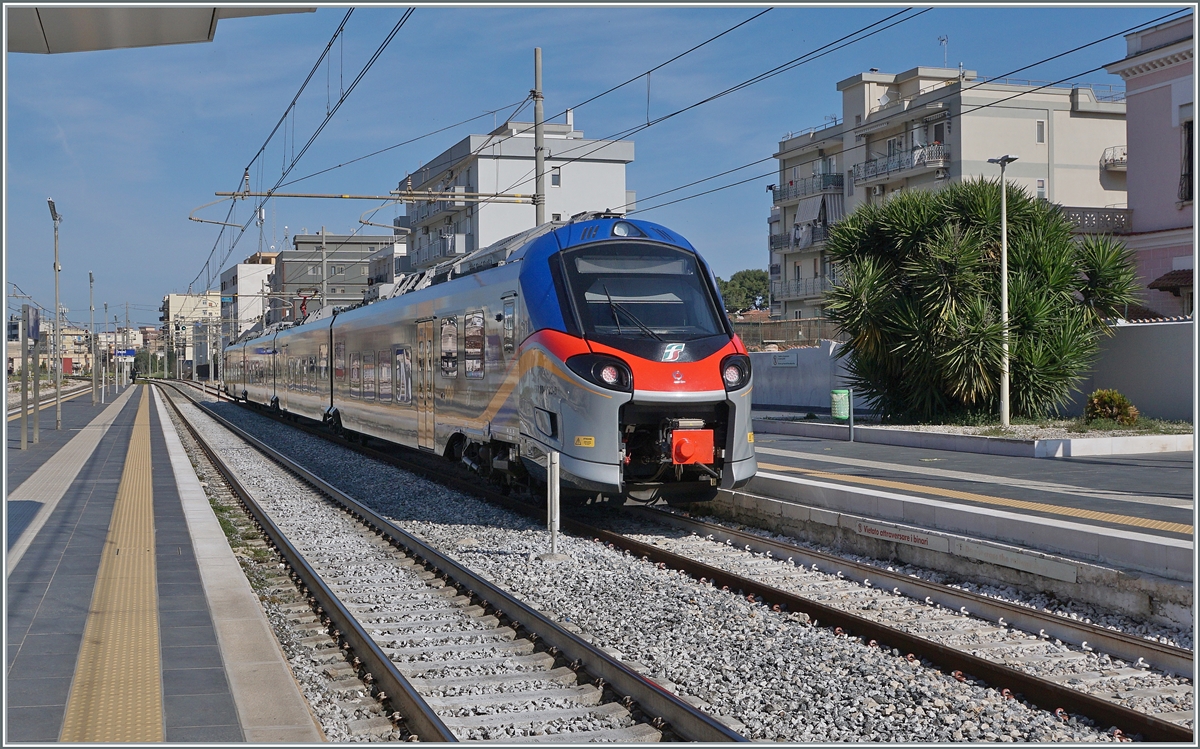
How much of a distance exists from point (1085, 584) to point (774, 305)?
5718cm

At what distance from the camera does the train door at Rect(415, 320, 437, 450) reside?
1593cm

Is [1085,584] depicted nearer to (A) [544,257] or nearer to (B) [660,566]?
(B) [660,566]

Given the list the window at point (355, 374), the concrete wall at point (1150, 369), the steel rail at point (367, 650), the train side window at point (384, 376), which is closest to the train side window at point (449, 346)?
the steel rail at point (367, 650)

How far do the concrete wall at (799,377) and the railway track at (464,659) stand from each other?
834 inches

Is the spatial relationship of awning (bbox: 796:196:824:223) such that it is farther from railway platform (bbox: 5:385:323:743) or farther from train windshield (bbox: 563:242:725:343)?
railway platform (bbox: 5:385:323:743)

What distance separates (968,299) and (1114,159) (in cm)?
3318

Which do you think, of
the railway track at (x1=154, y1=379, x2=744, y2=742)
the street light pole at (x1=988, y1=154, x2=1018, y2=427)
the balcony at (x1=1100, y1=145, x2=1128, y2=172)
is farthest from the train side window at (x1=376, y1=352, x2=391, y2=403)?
the balcony at (x1=1100, y1=145, x2=1128, y2=172)

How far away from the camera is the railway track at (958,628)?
595 cm

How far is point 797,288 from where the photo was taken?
57562 mm

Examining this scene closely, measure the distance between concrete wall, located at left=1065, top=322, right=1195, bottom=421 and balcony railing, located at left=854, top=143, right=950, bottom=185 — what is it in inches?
1095

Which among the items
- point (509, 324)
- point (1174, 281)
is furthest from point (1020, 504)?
point (1174, 281)

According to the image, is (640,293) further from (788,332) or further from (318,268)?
(318,268)

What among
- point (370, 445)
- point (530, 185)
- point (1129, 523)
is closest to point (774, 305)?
point (530, 185)

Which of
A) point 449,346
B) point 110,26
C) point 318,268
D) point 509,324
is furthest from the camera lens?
point 318,268
